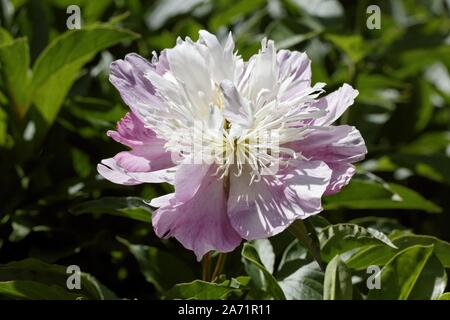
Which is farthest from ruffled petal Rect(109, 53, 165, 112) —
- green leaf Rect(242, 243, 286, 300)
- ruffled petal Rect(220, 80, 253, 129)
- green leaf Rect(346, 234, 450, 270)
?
green leaf Rect(346, 234, 450, 270)

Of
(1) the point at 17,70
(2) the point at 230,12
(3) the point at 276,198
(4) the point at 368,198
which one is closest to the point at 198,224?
(3) the point at 276,198

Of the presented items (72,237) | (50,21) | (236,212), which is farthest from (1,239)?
(50,21)

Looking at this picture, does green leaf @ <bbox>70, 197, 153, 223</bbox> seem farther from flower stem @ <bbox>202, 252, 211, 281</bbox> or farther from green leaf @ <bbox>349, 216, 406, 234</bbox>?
green leaf @ <bbox>349, 216, 406, 234</bbox>

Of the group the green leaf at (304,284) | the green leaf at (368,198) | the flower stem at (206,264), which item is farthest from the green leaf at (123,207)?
the green leaf at (368,198)

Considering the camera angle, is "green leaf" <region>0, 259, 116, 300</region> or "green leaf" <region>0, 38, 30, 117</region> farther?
"green leaf" <region>0, 38, 30, 117</region>

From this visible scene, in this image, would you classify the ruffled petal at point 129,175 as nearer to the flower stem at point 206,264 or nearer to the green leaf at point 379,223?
the flower stem at point 206,264

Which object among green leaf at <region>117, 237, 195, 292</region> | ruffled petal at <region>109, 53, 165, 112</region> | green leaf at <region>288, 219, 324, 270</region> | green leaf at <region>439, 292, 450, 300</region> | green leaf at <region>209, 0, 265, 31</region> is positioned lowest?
green leaf at <region>439, 292, 450, 300</region>
